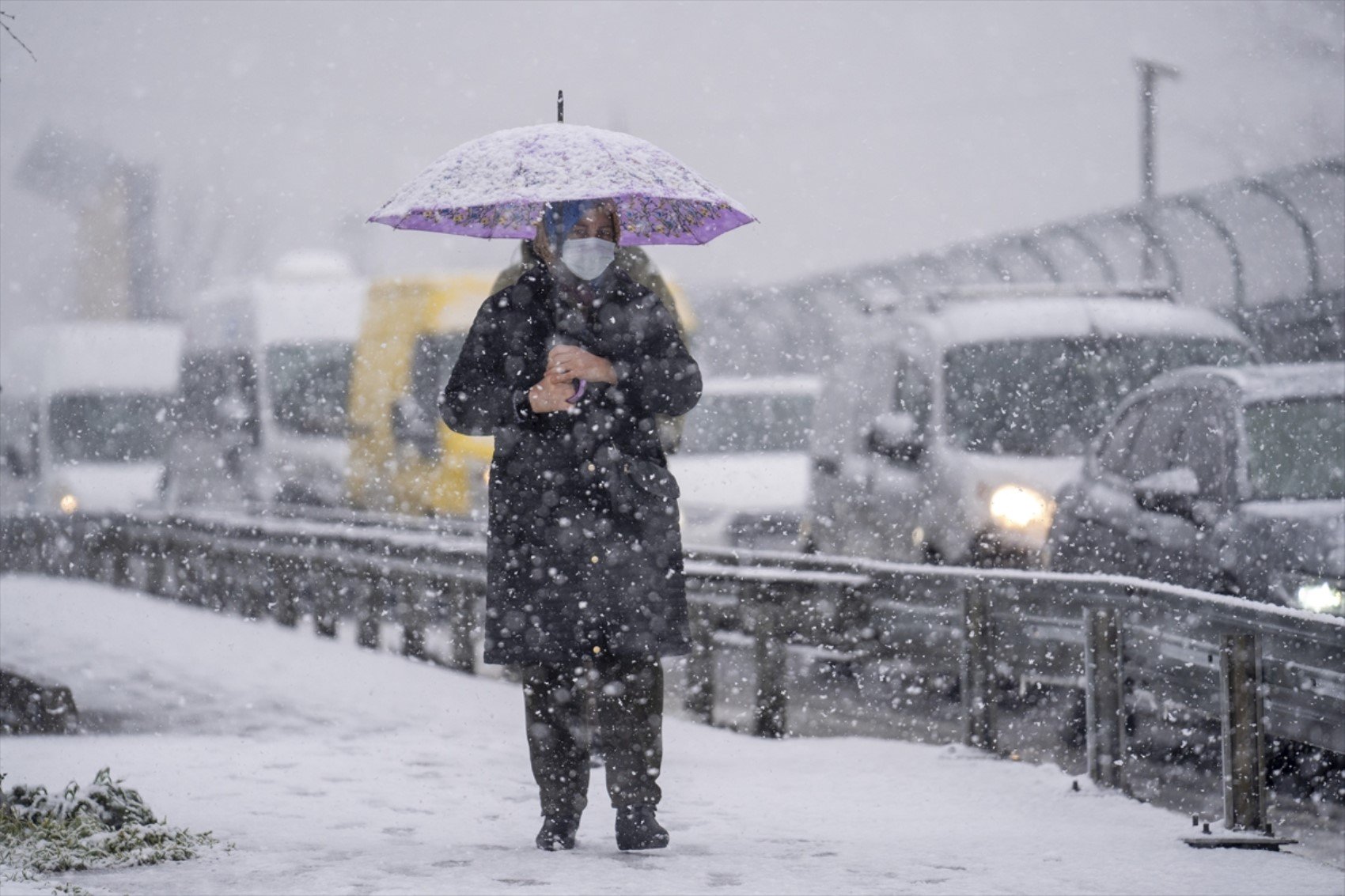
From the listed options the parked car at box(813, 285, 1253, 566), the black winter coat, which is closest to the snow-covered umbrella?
the black winter coat

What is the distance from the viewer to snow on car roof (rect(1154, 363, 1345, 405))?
9109 mm

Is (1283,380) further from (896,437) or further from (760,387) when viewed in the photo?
(760,387)

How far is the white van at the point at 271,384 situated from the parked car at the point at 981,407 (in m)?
7.78

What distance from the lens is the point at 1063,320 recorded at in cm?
1223

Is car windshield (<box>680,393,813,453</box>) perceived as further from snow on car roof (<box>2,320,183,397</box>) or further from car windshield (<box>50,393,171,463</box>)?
snow on car roof (<box>2,320,183,397</box>)

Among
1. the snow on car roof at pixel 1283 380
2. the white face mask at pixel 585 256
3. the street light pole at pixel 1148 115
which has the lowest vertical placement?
the snow on car roof at pixel 1283 380

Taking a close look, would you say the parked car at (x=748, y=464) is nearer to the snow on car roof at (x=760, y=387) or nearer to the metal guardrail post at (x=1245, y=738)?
the snow on car roof at (x=760, y=387)

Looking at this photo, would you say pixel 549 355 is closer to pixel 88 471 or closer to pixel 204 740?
pixel 204 740

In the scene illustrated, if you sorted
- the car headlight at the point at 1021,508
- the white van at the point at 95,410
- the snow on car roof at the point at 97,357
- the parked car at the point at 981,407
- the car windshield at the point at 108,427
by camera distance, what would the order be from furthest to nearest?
the snow on car roof at the point at 97,357, the car windshield at the point at 108,427, the white van at the point at 95,410, the parked car at the point at 981,407, the car headlight at the point at 1021,508

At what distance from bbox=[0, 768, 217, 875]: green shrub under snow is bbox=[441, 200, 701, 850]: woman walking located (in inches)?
39.5

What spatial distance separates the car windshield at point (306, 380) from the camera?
19984mm

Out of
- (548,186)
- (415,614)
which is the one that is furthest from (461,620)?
(548,186)

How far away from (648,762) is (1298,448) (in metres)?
4.26

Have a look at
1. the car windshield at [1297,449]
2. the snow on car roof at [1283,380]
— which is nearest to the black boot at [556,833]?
the car windshield at [1297,449]
